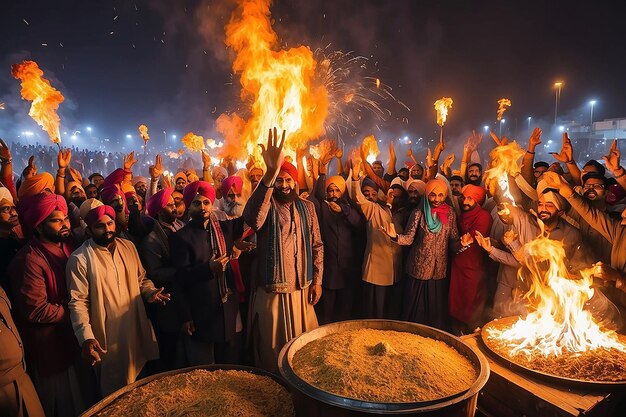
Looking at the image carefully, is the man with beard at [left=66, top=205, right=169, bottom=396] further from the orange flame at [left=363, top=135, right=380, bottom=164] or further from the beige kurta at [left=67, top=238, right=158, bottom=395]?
the orange flame at [left=363, top=135, right=380, bottom=164]

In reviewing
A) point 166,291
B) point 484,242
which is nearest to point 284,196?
point 166,291

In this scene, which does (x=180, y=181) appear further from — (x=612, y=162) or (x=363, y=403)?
(x=612, y=162)

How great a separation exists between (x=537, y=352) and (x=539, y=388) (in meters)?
0.53

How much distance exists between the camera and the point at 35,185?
592cm

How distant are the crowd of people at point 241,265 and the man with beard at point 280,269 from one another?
0.02 metres

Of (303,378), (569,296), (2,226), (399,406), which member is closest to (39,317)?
(2,226)

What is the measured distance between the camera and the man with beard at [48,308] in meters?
3.42

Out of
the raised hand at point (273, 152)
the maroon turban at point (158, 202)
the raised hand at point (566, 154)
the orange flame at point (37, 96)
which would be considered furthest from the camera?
the orange flame at point (37, 96)

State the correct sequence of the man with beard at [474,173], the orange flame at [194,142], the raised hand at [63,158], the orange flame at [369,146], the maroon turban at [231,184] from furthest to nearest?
the orange flame at [194,142]
the orange flame at [369,146]
the man with beard at [474,173]
the maroon turban at [231,184]
the raised hand at [63,158]

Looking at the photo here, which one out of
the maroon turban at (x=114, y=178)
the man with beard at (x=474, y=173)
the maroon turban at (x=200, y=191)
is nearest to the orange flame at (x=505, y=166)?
the man with beard at (x=474, y=173)

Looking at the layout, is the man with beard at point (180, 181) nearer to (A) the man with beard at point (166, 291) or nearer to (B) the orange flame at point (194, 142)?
(A) the man with beard at point (166, 291)

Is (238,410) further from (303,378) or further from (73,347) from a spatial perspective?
(73,347)

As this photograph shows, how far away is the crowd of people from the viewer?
3.59m

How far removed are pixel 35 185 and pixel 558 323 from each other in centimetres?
748
